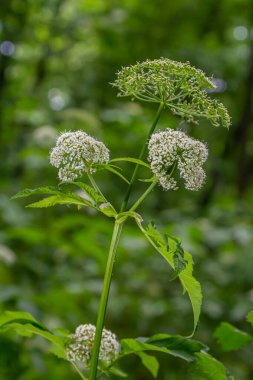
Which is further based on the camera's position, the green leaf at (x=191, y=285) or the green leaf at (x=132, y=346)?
the green leaf at (x=132, y=346)

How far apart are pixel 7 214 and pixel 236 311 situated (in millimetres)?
1979

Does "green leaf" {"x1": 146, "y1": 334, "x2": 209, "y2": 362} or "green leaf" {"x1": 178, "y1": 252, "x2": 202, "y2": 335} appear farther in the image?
"green leaf" {"x1": 146, "y1": 334, "x2": 209, "y2": 362}

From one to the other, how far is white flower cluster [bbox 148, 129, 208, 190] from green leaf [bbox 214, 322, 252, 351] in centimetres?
58

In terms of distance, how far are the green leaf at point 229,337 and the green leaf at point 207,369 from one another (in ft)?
0.57

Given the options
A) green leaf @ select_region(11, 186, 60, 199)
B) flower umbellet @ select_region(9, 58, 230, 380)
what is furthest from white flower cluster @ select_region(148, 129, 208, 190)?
green leaf @ select_region(11, 186, 60, 199)

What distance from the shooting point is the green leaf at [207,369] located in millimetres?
1508

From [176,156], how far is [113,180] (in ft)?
17.1

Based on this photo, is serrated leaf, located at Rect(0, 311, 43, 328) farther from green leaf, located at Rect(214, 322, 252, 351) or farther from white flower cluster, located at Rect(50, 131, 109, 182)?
green leaf, located at Rect(214, 322, 252, 351)

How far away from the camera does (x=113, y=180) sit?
21.4 feet

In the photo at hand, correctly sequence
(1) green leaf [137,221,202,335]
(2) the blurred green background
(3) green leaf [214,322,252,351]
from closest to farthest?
(1) green leaf [137,221,202,335], (3) green leaf [214,322,252,351], (2) the blurred green background

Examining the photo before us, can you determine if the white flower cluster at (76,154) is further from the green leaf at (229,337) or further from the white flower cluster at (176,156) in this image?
the green leaf at (229,337)

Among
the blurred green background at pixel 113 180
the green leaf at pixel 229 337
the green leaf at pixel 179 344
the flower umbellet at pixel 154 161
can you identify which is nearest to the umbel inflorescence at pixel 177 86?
the flower umbellet at pixel 154 161

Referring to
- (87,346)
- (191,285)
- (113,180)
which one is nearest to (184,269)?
(191,285)

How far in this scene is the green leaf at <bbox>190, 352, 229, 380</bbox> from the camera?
1508 millimetres
